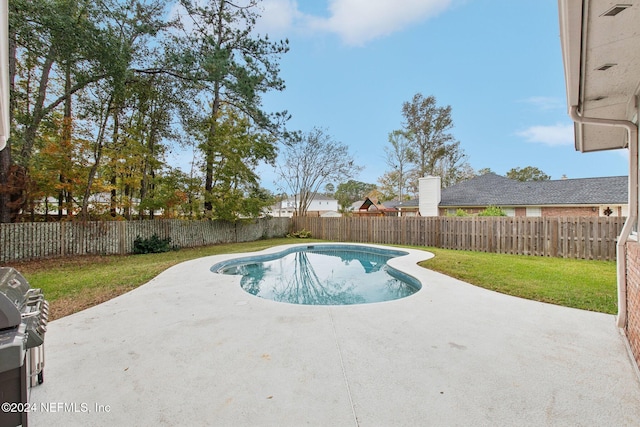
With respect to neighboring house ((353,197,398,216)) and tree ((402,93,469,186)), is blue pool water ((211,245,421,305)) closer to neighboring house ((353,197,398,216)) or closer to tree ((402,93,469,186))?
neighboring house ((353,197,398,216))

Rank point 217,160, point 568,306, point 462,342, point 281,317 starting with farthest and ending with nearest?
point 217,160
point 568,306
point 281,317
point 462,342

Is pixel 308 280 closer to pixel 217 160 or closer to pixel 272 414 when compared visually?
pixel 272 414

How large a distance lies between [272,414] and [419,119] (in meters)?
24.7

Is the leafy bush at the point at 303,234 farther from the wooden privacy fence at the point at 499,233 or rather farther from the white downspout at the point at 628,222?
the white downspout at the point at 628,222

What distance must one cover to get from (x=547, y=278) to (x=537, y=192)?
14.4 m

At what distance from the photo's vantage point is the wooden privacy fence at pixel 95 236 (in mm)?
8164

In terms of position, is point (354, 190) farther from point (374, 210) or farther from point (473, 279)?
point (473, 279)

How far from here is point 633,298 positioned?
273 cm

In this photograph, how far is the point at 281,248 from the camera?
11281 millimetres

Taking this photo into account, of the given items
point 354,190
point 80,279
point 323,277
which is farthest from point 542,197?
point 354,190

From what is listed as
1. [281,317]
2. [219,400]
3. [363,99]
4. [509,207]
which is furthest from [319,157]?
[219,400]

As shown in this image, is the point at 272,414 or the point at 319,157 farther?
the point at 319,157

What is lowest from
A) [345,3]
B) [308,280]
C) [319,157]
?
[308,280]

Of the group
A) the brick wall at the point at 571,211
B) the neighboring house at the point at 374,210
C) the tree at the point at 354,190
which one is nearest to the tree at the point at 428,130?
the neighboring house at the point at 374,210
